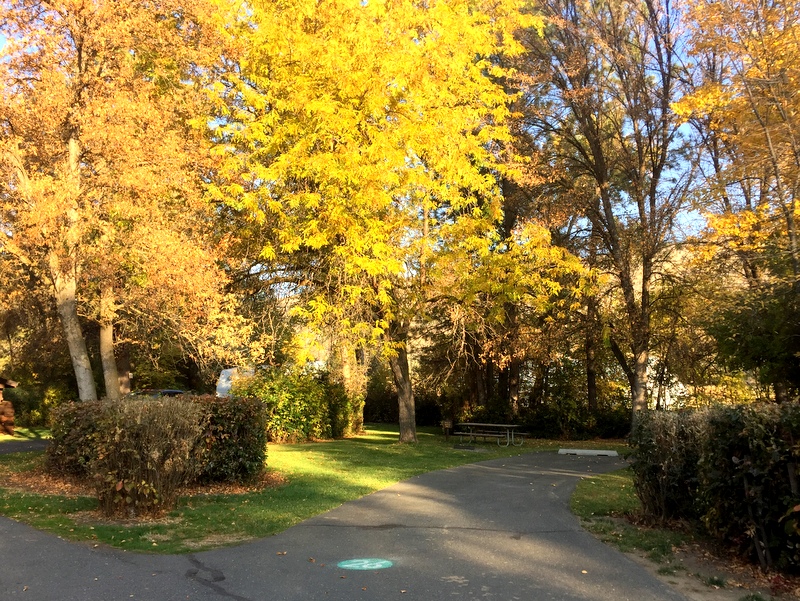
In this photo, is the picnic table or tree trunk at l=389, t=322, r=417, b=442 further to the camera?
the picnic table

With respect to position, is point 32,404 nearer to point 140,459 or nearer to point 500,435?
point 500,435

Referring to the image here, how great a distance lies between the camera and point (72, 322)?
12781 millimetres

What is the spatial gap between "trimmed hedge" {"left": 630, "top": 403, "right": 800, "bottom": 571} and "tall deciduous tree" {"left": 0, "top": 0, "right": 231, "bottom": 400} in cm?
965

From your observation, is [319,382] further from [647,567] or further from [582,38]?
[647,567]

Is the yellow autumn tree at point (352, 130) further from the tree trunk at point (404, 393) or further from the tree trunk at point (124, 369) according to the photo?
the tree trunk at point (124, 369)

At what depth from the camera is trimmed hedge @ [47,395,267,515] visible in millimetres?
7742

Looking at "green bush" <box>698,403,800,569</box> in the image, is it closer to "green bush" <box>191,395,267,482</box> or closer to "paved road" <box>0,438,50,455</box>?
"green bush" <box>191,395,267,482</box>

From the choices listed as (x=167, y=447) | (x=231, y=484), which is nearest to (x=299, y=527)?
(x=167, y=447)

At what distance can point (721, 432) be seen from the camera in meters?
5.89

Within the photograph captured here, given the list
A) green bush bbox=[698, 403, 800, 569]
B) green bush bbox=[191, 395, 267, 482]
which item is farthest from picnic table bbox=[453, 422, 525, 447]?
green bush bbox=[698, 403, 800, 569]

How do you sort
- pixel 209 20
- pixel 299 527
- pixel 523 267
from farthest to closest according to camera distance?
pixel 523 267 → pixel 209 20 → pixel 299 527

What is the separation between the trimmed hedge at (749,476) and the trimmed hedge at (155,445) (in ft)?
20.6

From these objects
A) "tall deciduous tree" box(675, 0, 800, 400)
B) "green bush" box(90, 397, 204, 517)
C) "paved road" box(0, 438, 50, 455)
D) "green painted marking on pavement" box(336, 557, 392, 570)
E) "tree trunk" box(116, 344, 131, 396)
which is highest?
"tall deciduous tree" box(675, 0, 800, 400)

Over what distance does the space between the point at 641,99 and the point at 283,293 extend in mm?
12154
